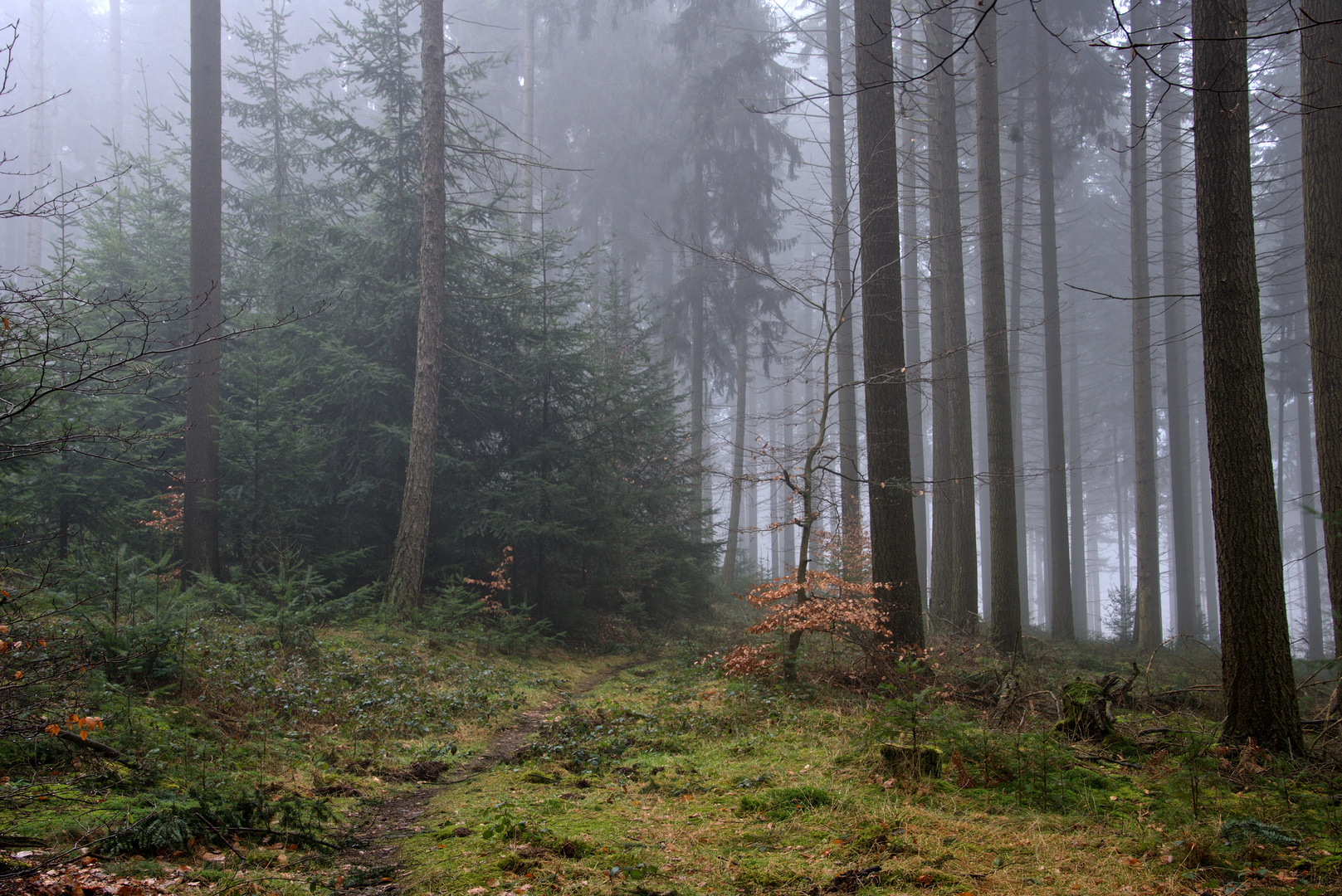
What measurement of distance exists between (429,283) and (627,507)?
226 inches

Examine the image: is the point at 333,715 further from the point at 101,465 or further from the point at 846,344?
the point at 846,344

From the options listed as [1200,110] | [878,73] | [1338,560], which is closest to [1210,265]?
[1200,110]

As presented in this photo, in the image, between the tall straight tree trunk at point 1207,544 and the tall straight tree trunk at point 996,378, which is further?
the tall straight tree trunk at point 1207,544

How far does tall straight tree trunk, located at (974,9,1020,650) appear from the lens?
1146 cm

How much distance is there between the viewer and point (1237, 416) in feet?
18.4

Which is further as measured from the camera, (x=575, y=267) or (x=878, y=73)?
(x=575, y=267)

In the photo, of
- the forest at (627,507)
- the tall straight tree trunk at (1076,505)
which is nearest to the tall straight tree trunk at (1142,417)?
the forest at (627,507)

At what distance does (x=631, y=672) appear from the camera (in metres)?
11.3

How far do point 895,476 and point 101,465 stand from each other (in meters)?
11.2

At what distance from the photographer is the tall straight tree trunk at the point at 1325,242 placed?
7570mm

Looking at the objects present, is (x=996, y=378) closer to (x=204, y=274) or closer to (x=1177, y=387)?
(x=204, y=274)

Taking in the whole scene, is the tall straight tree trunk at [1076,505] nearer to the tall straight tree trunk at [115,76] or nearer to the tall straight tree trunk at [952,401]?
the tall straight tree trunk at [952,401]

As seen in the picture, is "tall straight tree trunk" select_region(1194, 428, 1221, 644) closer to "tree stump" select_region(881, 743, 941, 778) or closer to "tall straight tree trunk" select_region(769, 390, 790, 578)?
"tall straight tree trunk" select_region(769, 390, 790, 578)

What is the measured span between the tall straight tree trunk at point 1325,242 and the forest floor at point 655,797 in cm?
300
